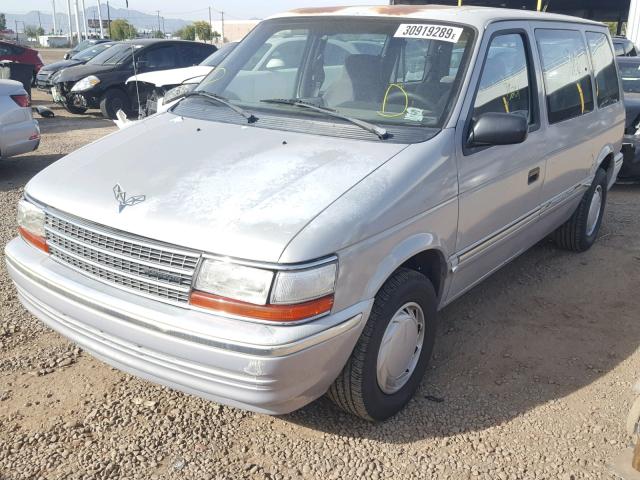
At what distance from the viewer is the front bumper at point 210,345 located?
91.7 inches

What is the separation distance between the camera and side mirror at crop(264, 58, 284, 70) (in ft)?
12.7

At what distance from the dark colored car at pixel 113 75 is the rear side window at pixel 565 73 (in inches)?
396

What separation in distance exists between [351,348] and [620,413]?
1.61 meters

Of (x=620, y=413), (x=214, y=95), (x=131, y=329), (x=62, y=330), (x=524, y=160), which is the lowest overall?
(x=620, y=413)

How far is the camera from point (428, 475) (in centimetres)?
270

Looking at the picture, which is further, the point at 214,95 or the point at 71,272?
the point at 214,95

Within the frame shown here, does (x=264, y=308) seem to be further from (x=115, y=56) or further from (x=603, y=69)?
(x=115, y=56)

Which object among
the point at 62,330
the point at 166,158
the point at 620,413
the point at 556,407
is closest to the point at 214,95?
the point at 166,158

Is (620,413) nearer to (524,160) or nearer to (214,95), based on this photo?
(524,160)

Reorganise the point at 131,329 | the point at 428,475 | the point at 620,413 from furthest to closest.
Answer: the point at 620,413
the point at 428,475
the point at 131,329

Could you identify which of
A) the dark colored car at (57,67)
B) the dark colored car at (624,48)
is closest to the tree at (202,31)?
the dark colored car at (57,67)

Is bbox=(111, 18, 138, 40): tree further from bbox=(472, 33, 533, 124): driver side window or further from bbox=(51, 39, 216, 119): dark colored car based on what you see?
bbox=(472, 33, 533, 124): driver side window

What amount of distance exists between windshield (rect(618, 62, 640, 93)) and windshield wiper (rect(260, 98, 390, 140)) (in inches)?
285

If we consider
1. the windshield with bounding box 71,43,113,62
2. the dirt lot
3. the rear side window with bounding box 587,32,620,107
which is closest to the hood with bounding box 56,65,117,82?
the windshield with bounding box 71,43,113,62
